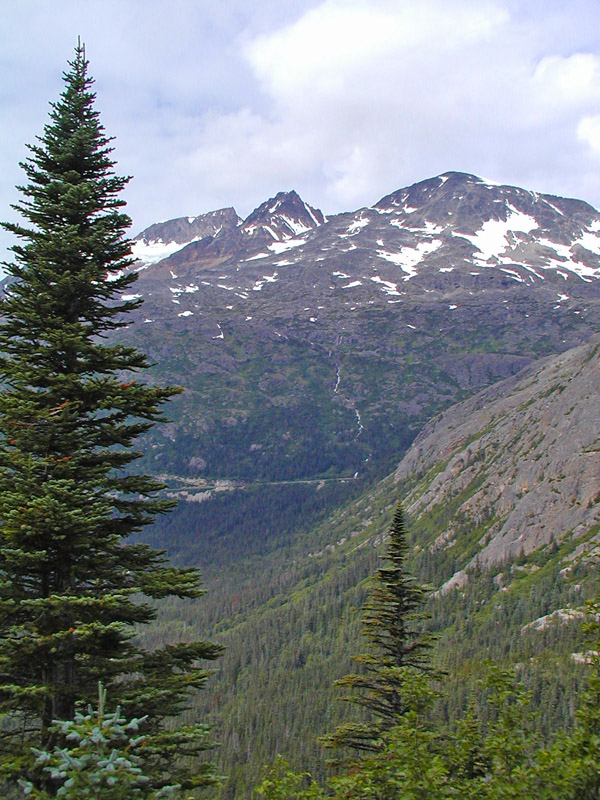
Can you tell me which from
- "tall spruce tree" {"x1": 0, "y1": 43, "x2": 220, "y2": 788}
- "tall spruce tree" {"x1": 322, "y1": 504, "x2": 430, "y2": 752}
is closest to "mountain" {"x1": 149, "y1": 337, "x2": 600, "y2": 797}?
"tall spruce tree" {"x1": 322, "y1": 504, "x2": 430, "y2": 752}

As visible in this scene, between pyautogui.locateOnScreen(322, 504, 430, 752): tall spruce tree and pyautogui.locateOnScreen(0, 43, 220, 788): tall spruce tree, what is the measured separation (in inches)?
485

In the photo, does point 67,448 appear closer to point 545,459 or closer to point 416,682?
point 416,682

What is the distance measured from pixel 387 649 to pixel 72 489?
19966mm

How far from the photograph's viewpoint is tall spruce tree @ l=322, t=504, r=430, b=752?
25.0 metres

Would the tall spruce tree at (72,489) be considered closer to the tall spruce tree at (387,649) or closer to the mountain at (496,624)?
the tall spruce tree at (387,649)

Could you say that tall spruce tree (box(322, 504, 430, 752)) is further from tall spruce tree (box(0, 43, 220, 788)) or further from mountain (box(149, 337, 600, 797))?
mountain (box(149, 337, 600, 797))

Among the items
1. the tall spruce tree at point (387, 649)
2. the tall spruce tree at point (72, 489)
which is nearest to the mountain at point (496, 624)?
the tall spruce tree at point (387, 649)

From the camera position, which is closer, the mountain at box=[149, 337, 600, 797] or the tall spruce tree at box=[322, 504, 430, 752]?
the tall spruce tree at box=[322, 504, 430, 752]

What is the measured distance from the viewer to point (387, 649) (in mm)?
28266

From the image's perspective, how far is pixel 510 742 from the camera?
11562mm

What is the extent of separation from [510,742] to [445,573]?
194 m

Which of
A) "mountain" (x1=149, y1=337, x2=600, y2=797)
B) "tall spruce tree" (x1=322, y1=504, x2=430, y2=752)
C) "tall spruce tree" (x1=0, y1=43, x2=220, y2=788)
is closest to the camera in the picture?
"tall spruce tree" (x1=0, y1=43, x2=220, y2=788)

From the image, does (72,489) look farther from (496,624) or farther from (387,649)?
(496,624)

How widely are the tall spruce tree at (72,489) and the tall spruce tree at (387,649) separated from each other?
40.4 feet
